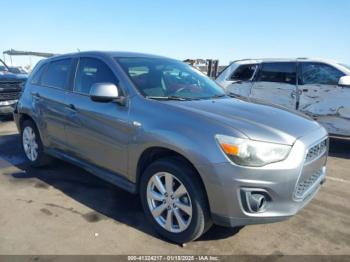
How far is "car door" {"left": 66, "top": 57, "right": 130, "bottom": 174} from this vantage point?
3.52 meters

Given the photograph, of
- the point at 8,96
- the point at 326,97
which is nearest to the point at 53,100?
the point at 326,97

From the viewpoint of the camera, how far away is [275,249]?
122 inches

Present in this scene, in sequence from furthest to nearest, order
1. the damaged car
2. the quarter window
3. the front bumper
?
the damaged car → the quarter window → the front bumper

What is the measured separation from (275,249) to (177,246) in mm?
901

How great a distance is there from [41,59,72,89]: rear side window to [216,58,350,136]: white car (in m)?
3.20

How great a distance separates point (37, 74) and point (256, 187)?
13.2 feet

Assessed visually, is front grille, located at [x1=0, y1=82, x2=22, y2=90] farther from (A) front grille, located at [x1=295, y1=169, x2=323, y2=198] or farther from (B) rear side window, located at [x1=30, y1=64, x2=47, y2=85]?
(A) front grille, located at [x1=295, y1=169, x2=323, y2=198]

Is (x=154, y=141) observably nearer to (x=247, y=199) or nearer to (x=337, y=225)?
(x=247, y=199)

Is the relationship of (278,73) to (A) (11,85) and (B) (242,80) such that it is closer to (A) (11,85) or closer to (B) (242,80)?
(B) (242,80)

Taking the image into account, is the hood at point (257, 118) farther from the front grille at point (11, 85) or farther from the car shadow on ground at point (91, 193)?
the front grille at point (11, 85)

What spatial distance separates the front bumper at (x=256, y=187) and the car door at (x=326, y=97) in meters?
4.28

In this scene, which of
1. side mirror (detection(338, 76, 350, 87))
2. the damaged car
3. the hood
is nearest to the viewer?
the hood

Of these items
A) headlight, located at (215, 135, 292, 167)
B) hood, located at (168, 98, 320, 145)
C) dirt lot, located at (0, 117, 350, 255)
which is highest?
hood, located at (168, 98, 320, 145)

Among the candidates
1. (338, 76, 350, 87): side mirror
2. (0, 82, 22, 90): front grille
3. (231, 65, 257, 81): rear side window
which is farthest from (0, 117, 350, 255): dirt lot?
(0, 82, 22, 90): front grille
